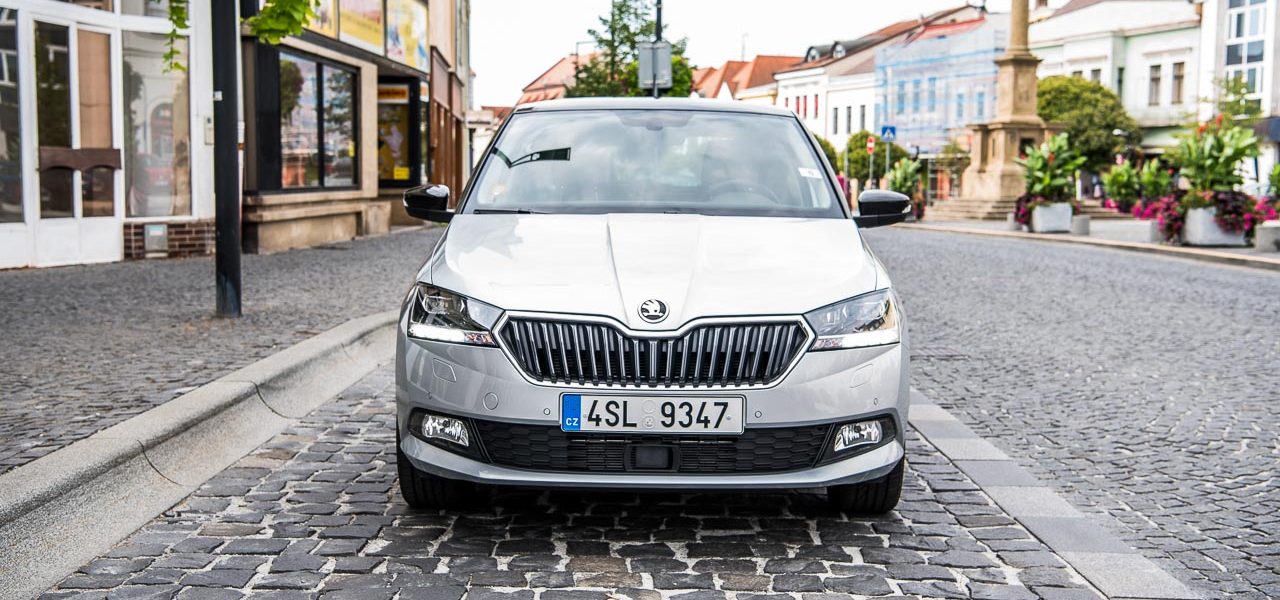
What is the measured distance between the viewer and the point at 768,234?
5195mm

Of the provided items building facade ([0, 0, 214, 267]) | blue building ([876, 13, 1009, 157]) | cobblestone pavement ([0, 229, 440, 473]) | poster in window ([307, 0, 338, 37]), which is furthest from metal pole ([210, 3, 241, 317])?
blue building ([876, 13, 1009, 157])

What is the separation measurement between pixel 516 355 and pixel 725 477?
755 mm

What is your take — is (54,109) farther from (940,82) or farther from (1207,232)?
(940,82)

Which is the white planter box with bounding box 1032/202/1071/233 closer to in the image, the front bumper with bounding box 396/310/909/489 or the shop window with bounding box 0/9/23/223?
the shop window with bounding box 0/9/23/223

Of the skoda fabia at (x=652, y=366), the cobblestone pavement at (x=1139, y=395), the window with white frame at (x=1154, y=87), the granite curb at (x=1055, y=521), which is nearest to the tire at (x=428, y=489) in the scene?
the skoda fabia at (x=652, y=366)

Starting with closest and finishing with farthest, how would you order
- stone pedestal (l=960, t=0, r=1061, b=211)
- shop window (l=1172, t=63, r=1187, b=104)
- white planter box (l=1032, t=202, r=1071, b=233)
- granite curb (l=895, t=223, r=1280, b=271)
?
1. granite curb (l=895, t=223, r=1280, b=271)
2. white planter box (l=1032, t=202, r=1071, b=233)
3. stone pedestal (l=960, t=0, r=1061, b=211)
4. shop window (l=1172, t=63, r=1187, b=104)

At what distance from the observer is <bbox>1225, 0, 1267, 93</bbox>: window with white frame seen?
62.2 m

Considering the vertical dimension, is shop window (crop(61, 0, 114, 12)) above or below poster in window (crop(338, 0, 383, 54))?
below

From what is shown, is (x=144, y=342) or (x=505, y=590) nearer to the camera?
(x=505, y=590)

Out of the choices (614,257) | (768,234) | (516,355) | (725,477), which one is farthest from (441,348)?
(768,234)

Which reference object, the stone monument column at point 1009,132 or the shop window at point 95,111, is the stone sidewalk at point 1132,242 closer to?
the stone monument column at point 1009,132

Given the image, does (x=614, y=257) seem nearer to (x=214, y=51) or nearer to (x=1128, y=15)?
(x=214, y=51)

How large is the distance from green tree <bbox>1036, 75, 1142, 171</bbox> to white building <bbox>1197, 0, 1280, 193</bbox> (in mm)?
4616

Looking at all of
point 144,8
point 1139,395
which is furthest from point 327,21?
point 1139,395
